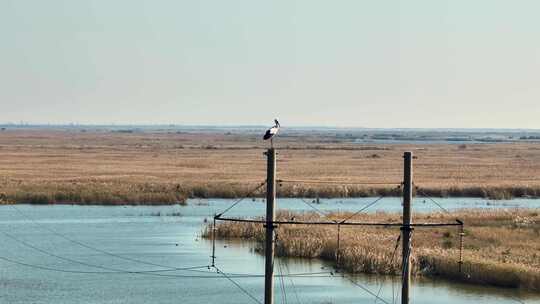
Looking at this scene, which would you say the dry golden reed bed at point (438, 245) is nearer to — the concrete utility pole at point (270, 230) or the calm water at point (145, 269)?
the calm water at point (145, 269)

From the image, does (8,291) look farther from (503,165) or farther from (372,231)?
(503,165)

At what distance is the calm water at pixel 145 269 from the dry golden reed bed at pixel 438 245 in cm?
62

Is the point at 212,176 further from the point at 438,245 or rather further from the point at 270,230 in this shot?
the point at 270,230

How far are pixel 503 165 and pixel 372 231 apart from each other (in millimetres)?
70033

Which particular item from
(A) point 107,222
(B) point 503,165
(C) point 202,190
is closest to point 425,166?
(B) point 503,165

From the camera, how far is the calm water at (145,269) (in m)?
39.8

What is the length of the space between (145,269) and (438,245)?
12.3m

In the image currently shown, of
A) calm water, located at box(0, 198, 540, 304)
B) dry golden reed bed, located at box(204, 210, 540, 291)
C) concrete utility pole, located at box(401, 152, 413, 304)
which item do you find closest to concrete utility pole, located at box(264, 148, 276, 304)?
concrete utility pole, located at box(401, 152, 413, 304)

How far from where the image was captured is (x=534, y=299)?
3881cm

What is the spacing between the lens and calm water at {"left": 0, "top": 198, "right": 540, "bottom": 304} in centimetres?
3984

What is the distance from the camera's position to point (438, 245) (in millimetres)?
48094

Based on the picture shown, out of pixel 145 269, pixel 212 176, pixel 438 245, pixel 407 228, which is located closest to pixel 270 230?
pixel 407 228

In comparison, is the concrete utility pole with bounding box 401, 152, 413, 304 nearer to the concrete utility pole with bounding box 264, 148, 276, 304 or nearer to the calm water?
the concrete utility pole with bounding box 264, 148, 276, 304

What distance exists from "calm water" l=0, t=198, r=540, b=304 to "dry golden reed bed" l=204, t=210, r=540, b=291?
62 centimetres
